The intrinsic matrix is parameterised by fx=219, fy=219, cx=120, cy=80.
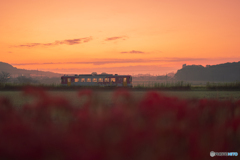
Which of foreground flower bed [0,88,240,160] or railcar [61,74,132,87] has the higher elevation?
railcar [61,74,132,87]

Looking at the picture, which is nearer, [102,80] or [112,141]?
[112,141]

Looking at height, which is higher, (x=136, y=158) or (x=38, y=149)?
(x=38, y=149)

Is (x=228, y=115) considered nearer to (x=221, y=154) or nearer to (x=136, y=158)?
(x=221, y=154)

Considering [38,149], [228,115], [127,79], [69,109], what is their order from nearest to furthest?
[38,149]
[228,115]
[69,109]
[127,79]

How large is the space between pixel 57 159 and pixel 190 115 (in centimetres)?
308

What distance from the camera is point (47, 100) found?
558cm

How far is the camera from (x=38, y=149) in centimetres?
249

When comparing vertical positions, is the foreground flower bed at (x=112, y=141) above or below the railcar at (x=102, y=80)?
below

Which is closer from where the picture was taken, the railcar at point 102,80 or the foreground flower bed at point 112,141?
the foreground flower bed at point 112,141

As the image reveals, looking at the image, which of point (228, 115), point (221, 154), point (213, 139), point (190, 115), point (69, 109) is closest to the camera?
point (221, 154)

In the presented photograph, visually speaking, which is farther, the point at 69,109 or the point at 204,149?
the point at 69,109

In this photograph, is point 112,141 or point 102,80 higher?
point 102,80

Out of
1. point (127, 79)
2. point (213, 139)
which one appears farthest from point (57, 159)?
point (127, 79)

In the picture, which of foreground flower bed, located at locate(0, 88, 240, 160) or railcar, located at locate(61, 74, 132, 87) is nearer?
foreground flower bed, located at locate(0, 88, 240, 160)
